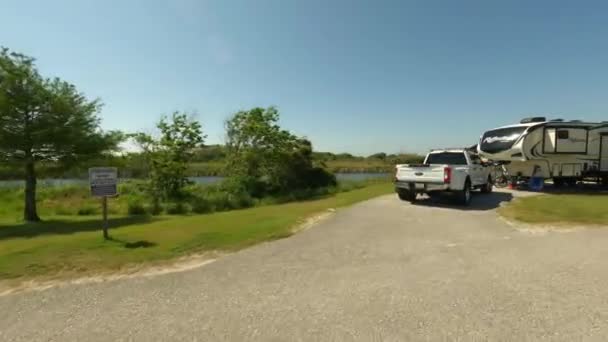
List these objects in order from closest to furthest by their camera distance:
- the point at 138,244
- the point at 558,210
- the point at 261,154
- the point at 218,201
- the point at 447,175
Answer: the point at 138,244
the point at 558,210
the point at 447,175
the point at 218,201
the point at 261,154

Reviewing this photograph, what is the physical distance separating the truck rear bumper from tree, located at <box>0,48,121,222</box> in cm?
1364

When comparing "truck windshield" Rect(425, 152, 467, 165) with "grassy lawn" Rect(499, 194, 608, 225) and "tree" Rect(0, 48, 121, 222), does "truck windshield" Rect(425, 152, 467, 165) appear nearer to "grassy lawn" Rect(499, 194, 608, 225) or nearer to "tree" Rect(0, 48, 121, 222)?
"grassy lawn" Rect(499, 194, 608, 225)

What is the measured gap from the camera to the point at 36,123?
45.8 ft

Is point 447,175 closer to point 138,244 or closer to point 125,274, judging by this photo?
point 138,244

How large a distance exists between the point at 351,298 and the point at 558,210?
1013 centimetres

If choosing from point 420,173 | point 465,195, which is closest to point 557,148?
point 465,195

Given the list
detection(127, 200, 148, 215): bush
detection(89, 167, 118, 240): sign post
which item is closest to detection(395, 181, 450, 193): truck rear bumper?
detection(89, 167, 118, 240): sign post

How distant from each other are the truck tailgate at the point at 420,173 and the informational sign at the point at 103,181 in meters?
9.82

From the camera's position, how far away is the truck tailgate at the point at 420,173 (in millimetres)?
12281

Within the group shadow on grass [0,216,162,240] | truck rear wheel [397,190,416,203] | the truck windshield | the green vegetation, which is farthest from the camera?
the truck windshield

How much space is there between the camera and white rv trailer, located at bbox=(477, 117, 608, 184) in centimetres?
1578

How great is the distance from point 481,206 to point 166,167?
17010 mm

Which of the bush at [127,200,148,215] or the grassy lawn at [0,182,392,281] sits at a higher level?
the grassy lawn at [0,182,392,281]

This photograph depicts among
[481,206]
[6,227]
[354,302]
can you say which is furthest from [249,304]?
[6,227]
